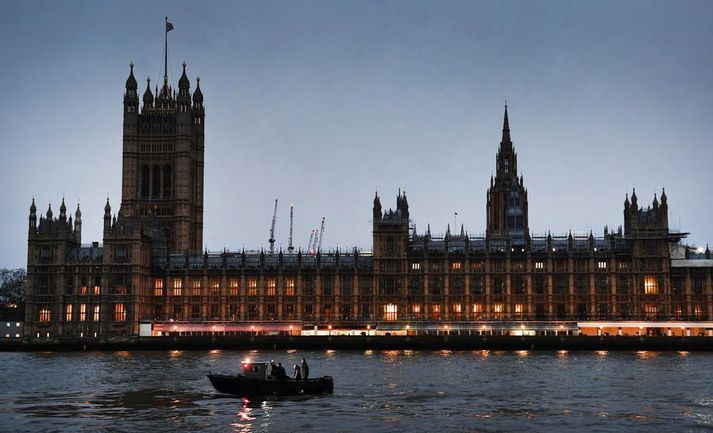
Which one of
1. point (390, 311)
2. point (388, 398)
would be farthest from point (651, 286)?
point (388, 398)

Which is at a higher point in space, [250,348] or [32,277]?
[32,277]

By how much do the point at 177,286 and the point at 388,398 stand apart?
105770mm

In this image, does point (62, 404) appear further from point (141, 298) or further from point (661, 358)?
point (141, 298)

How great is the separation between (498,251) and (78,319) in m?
69.2

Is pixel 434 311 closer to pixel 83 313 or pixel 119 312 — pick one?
pixel 119 312

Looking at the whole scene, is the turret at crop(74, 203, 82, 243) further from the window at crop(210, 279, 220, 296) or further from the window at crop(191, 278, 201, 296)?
the window at crop(210, 279, 220, 296)

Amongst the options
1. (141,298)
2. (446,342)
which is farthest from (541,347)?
(141,298)

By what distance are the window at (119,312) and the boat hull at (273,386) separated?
97.6 meters

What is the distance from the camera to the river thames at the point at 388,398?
2758 inches

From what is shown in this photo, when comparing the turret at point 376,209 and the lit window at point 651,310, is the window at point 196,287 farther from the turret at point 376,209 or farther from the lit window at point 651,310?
the lit window at point 651,310

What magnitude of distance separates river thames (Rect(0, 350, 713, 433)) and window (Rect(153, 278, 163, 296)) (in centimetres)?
5453

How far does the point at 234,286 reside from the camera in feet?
604

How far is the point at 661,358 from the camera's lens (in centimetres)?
13512

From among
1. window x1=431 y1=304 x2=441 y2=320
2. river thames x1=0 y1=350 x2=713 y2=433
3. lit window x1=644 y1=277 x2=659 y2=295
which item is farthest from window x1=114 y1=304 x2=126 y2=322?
lit window x1=644 y1=277 x2=659 y2=295
